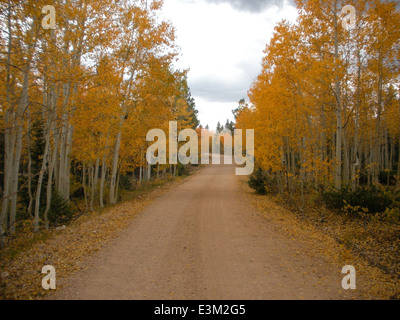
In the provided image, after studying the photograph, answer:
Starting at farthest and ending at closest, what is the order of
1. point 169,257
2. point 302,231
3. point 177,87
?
1. point 177,87
2. point 302,231
3. point 169,257

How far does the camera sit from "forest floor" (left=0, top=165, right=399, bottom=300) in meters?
4.66

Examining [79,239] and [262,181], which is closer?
[79,239]

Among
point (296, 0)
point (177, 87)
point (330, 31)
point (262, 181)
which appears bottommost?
point (262, 181)

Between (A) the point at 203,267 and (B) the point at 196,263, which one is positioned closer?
(A) the point at 203,267

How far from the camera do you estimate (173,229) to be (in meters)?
8.94

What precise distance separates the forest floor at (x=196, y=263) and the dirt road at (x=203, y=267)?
0.02 meters

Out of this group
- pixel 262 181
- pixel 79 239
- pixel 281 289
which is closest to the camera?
pixel 281 289

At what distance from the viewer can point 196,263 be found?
6020 mm

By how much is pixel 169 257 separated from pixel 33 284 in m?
2.70

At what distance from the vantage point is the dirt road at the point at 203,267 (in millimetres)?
4637

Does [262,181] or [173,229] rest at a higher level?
[262,181]

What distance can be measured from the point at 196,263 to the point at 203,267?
0.28 metres
